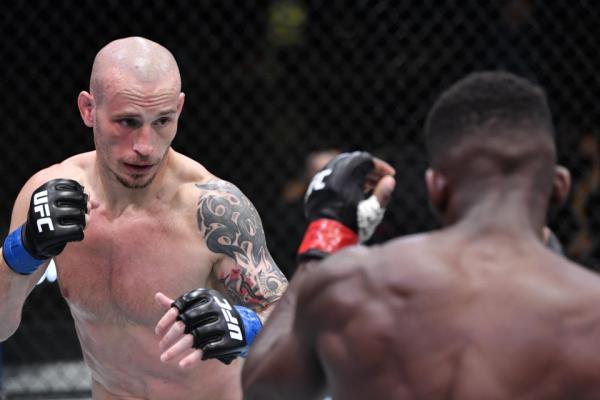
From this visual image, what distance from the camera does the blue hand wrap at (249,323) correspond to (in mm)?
2330

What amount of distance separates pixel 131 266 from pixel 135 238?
71mm

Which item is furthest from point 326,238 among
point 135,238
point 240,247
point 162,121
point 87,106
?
point 87,106

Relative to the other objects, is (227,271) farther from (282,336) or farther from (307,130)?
(307,130)

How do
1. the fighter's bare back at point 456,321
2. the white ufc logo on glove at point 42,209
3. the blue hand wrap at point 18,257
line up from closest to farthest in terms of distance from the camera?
the fighter's bare back at point 456,321
the white ufc logo on glove at point 42,209
the blue hand wrap at point 18,257

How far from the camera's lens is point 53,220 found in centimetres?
245

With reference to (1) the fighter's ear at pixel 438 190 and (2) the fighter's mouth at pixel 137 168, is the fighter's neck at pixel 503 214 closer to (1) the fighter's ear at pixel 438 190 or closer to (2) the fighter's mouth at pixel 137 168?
(1) the fighter's ear at pixel 438 190

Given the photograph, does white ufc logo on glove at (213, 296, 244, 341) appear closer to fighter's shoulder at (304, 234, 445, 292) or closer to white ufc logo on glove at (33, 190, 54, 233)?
white ufc logo on glove at (33, 190, 54, 233)

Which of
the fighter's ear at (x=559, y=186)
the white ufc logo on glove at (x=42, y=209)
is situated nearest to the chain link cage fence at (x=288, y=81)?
the white ufc logo on glove at (x=42, y=209)

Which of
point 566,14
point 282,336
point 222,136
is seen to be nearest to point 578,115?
point 566,14

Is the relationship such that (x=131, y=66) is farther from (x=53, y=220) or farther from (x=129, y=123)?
(x=53, y=220)

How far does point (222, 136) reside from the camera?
4.41 meters

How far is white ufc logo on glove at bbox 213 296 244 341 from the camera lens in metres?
2.26

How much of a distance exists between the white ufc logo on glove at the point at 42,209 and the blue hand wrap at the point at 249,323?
1.56 feet

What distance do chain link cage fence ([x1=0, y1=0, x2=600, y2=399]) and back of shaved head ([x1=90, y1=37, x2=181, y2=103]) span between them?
171cm
